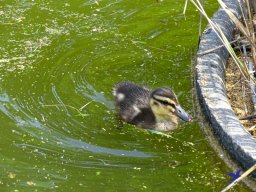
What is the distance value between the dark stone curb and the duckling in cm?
24

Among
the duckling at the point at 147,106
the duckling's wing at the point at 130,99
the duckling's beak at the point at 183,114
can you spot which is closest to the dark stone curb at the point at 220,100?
the duckling's beak at the point at 183,114

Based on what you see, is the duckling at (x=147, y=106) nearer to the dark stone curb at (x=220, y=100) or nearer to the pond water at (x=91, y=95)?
the pond water at (x=91, y=95)

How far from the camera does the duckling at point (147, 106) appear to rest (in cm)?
519

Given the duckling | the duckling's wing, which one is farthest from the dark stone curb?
the duckling's wing

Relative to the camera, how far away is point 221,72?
17.7ft

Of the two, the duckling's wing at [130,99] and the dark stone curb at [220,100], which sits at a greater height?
the dark stone curb at [220,100]

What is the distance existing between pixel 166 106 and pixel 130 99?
13.3 inches

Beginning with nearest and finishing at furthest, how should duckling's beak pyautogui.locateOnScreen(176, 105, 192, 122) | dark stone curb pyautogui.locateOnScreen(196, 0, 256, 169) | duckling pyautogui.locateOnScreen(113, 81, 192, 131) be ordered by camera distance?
dark stone curb pyautogui.locateOnScreen(196, 0, 256, 169) < duckling's beak pyautogui.locateOnScreen(176, 105, 192, 122) < duckling pyautogui.locateOnScreen(113, 81, 192, 131)

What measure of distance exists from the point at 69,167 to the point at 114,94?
1.10 metres

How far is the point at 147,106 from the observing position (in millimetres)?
5461

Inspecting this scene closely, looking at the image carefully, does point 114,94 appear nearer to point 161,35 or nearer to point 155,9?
point 161,35

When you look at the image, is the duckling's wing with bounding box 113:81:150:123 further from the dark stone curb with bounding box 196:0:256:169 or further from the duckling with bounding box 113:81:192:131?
the dark stone curb with bounding box 196:0:256:169

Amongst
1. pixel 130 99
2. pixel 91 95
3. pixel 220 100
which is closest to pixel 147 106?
pixel 130 99

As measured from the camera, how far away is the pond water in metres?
4.39
